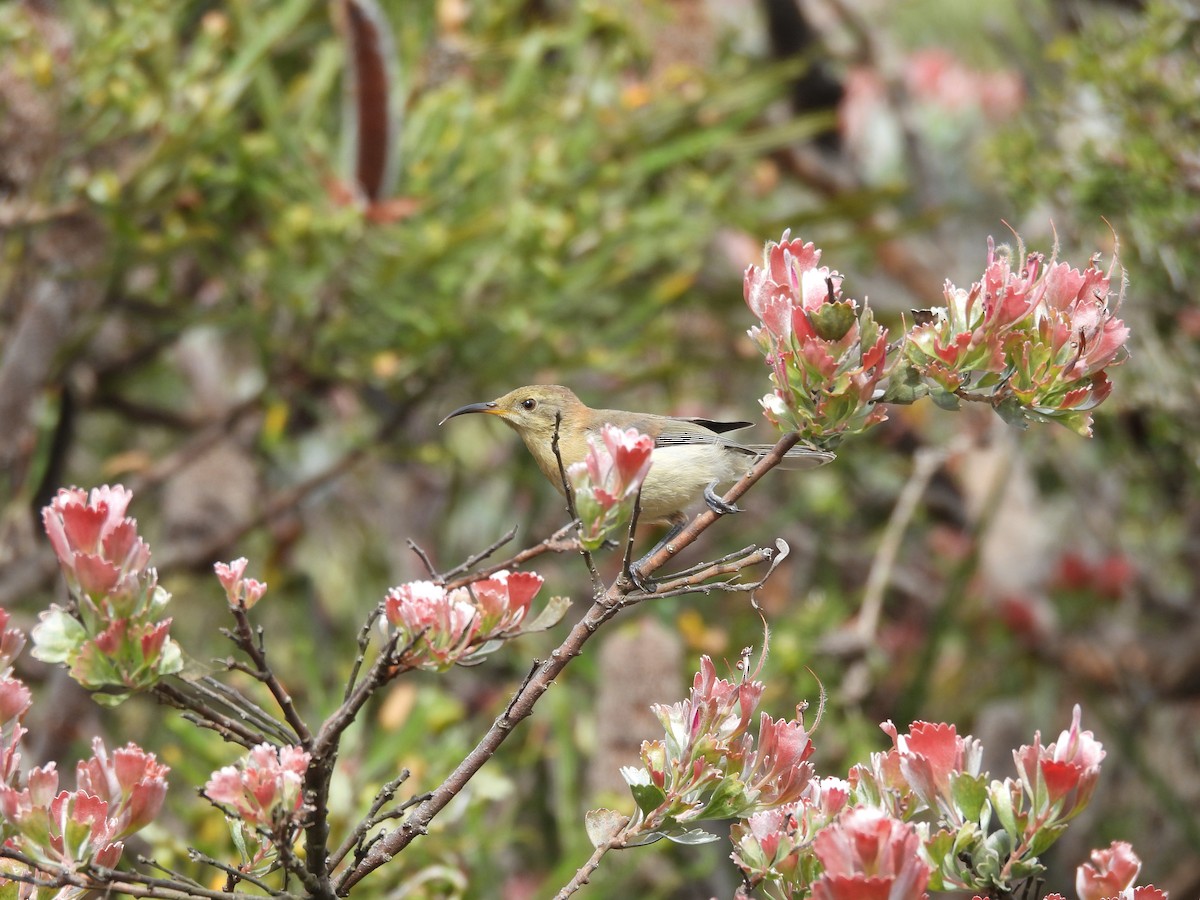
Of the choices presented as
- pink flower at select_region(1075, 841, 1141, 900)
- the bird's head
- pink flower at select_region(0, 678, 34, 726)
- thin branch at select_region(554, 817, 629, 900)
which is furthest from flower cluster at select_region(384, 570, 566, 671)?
the bird's head

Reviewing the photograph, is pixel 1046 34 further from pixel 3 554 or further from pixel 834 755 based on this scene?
pixel 3 554

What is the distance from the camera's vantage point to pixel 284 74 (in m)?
4.07

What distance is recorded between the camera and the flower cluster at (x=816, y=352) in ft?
3.55

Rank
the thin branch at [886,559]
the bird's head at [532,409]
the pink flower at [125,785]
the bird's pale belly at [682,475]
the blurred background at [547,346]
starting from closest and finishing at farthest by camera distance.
A: the pink flower at [125,785], the bird's pale belly at [682,475], the bird's head at [532,409], the blurred background at [547,346], the thin branch at [886,559]

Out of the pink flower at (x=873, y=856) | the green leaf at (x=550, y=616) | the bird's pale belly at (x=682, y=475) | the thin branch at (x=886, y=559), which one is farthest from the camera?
the thin branch at (x=886, y=559)

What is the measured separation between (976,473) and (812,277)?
459 centimetres

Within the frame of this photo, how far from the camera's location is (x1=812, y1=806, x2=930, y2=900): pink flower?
989 mm

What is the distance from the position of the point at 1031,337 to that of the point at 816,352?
210 millimetres

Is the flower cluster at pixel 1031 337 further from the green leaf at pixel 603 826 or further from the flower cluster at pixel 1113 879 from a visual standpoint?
the green leaf at pixel 603 826

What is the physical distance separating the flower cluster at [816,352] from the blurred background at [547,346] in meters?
1.12

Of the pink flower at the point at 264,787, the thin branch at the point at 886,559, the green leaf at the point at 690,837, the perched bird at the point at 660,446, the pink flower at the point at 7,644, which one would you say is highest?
the pink flower at the point at 7,644

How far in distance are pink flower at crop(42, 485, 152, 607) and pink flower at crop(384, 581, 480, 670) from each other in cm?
23

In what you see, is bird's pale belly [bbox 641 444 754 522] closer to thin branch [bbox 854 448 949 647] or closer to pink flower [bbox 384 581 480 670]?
pink flower [bbox 384 581 480 670]

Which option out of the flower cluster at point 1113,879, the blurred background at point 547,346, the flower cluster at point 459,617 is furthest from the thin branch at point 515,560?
the blurred background at point 547,346
